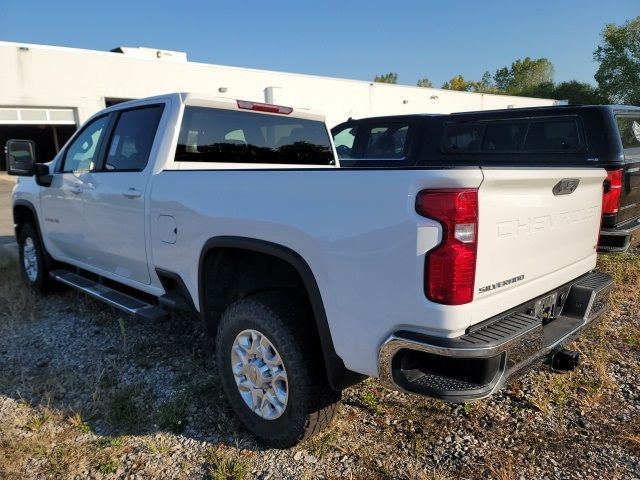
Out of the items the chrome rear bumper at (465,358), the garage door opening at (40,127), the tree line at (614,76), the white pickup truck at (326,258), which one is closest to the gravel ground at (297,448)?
the white pickup truck at (326,258)

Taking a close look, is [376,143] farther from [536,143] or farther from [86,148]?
[86,148]

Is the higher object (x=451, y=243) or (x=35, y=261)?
(x=451, y=243)

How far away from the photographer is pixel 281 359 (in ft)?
8.07

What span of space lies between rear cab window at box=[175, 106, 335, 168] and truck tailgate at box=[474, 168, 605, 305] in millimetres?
2247

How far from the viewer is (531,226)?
2.22m

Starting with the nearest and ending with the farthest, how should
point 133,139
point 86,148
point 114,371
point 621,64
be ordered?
point 114,371 → point 133,139 → point 86,148 → point 621,64

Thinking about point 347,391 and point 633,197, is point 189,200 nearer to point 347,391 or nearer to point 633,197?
point 347,391

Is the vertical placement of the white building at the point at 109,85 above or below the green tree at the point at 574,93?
below

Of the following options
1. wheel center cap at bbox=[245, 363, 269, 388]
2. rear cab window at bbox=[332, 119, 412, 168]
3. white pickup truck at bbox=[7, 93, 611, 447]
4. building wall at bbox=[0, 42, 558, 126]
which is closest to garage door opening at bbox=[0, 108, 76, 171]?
building wall at bbox=[0, 42, 558, 126]

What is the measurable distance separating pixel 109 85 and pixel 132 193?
1941cm

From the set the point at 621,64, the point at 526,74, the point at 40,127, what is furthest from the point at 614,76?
the point at 40,127

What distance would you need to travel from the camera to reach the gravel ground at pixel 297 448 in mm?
2482

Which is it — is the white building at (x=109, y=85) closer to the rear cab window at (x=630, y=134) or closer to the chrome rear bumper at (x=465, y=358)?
the rear cab window at (x=630, y=134)

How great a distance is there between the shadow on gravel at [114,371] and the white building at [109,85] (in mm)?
16868
